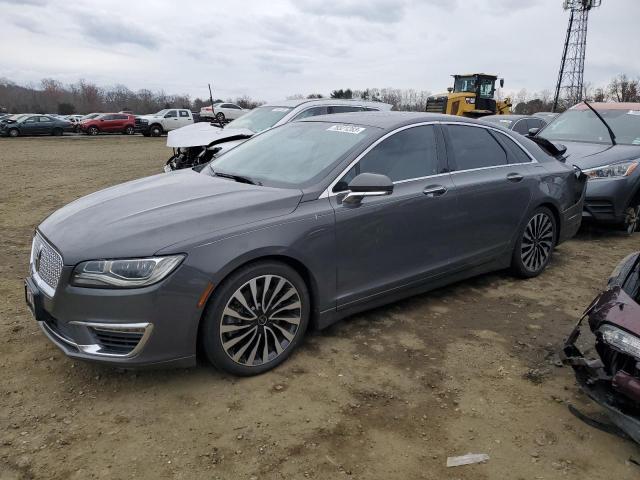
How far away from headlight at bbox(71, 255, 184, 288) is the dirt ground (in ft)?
2.38

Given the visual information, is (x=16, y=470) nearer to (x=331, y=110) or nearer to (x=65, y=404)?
(x=65, y=404)

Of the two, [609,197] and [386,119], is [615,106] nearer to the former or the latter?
[609,197]

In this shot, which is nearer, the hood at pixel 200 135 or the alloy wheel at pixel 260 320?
the alloy wheel at pixel 260 320

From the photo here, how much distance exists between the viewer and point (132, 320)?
2744mm

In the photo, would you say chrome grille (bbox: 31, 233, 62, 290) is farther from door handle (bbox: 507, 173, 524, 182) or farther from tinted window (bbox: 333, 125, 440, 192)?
door handle (bbox: 507, 173, 524, 182)

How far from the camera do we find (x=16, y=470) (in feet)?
7.91

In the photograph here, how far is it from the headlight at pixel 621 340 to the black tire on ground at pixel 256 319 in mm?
1713

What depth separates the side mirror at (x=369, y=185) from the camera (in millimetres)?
3363

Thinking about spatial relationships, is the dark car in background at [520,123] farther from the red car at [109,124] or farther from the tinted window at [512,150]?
the red car at [109,124]

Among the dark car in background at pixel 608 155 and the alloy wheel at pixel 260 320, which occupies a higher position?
the dark car in background at pixel 608 155

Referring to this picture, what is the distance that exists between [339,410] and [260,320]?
0.72 meters

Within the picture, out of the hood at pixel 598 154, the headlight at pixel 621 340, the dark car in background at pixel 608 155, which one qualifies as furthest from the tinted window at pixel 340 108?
the headlight at pixel 621 340

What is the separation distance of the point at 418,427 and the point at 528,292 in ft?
8.10

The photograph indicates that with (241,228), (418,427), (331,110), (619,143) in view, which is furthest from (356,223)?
(331,110)
